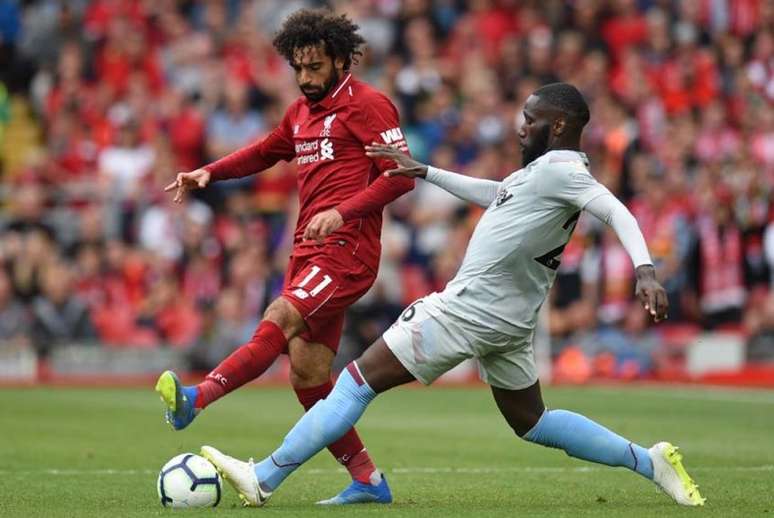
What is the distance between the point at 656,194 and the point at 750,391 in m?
2.79

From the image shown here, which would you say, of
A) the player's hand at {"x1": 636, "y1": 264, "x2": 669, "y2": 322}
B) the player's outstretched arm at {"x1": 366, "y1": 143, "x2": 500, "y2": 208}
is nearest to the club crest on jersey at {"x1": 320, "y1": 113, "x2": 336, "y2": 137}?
the player's outstretched arm at {"x1": 366, "y1": 143, "x2": 500, "y2": 208}

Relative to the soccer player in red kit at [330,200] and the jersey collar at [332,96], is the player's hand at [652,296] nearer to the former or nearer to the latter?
the soccer player in red kit at [330,200]

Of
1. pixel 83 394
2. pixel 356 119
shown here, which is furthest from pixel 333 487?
pixel 83 394

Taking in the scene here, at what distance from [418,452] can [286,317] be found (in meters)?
4.13

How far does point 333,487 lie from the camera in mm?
9828

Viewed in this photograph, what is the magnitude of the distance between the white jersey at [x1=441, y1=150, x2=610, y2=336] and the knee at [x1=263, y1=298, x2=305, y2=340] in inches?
34.7

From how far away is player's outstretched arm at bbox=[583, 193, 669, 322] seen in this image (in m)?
7.36

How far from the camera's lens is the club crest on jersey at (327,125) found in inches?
352

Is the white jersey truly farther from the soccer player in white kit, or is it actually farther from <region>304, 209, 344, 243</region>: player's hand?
<region>304, 209, 344, 243</region>: player's hand

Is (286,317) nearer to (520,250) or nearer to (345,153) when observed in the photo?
(345,153)

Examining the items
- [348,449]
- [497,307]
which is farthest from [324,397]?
[497,307]

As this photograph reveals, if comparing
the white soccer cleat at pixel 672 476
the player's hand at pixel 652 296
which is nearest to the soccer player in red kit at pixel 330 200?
the white soccer cleat at pixel 672 476

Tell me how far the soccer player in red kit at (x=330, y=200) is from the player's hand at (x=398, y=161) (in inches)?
2.8

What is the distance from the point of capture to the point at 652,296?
737 cm
